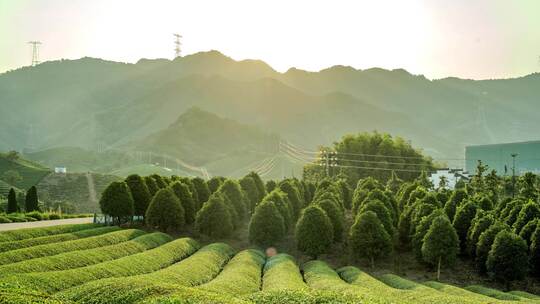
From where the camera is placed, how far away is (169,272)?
1288 inches

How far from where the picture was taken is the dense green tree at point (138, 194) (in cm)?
6322

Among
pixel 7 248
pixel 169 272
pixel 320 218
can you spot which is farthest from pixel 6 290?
pixel 320 218

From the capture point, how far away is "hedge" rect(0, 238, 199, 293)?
25812 millimetres

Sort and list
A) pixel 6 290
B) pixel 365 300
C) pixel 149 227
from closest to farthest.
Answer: pixel 6 290
pixel 365 300
pixel 149 227

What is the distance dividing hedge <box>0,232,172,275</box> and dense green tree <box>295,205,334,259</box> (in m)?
13.2

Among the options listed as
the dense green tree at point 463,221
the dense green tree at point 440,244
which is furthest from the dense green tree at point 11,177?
the dense green tree at point 440,244

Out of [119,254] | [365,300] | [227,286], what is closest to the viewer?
[365,300]

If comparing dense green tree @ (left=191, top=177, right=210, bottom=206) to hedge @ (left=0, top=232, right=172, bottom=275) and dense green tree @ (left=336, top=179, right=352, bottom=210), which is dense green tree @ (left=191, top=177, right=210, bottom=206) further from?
dense green tree @ (left=336, top=179, right=352, bottom=210)

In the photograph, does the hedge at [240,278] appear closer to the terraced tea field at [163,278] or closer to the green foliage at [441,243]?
the terraced tea field at [163,278]

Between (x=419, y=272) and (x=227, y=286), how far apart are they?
1093 inches

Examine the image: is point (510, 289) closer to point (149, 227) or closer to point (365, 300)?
point (365, 300)

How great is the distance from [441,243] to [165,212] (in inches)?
1046

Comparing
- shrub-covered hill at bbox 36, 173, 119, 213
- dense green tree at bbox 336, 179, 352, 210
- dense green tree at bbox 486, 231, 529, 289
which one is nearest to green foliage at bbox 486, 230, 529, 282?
dense green tree at bbox 486, 231, 529, 289

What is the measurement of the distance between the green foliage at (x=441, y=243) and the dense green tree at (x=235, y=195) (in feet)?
79.6
